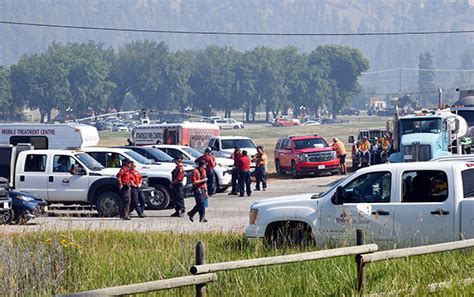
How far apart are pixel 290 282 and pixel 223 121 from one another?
116471 millimetres

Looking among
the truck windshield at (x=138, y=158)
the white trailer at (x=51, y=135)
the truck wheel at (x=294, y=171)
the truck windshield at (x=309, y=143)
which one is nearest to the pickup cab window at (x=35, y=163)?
the truck windshield at (x=138, y=158)

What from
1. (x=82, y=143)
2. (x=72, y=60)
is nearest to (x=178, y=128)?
(x=82, y=143)

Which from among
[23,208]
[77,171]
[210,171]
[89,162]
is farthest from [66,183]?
[210,171]

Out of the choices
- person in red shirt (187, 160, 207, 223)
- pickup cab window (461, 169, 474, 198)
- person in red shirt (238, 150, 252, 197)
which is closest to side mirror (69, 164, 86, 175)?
person in red shirt (187, 160, 207, 223)

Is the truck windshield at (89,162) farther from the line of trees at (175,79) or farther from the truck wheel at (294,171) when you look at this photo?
the line of trees at (175,79)

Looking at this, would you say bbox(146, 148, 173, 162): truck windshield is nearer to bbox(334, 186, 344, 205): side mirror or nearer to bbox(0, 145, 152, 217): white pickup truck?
bbox(0, 145, 152, 217): white pickup truck

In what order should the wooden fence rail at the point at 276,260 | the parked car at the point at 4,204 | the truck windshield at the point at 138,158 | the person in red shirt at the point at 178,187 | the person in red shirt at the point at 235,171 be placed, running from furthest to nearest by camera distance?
the person in red shirt at the point at 235,171 < the truck windshield at the point at 138,158 < the person in red shirt at the point at 178,187 < the parked car at the point at 4,204 < the wooden fence rail at the point at 276,260

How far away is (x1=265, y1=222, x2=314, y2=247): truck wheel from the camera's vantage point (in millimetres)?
15758

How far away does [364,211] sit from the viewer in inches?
603

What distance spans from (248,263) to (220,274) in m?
2.05

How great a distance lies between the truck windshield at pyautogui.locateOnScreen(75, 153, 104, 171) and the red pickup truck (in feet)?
46.7

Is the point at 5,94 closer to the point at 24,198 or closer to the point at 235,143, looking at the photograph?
the point at 235,143

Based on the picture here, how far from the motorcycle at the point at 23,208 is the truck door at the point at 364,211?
1056 centimetres

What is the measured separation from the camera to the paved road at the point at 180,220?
21.1 meters
